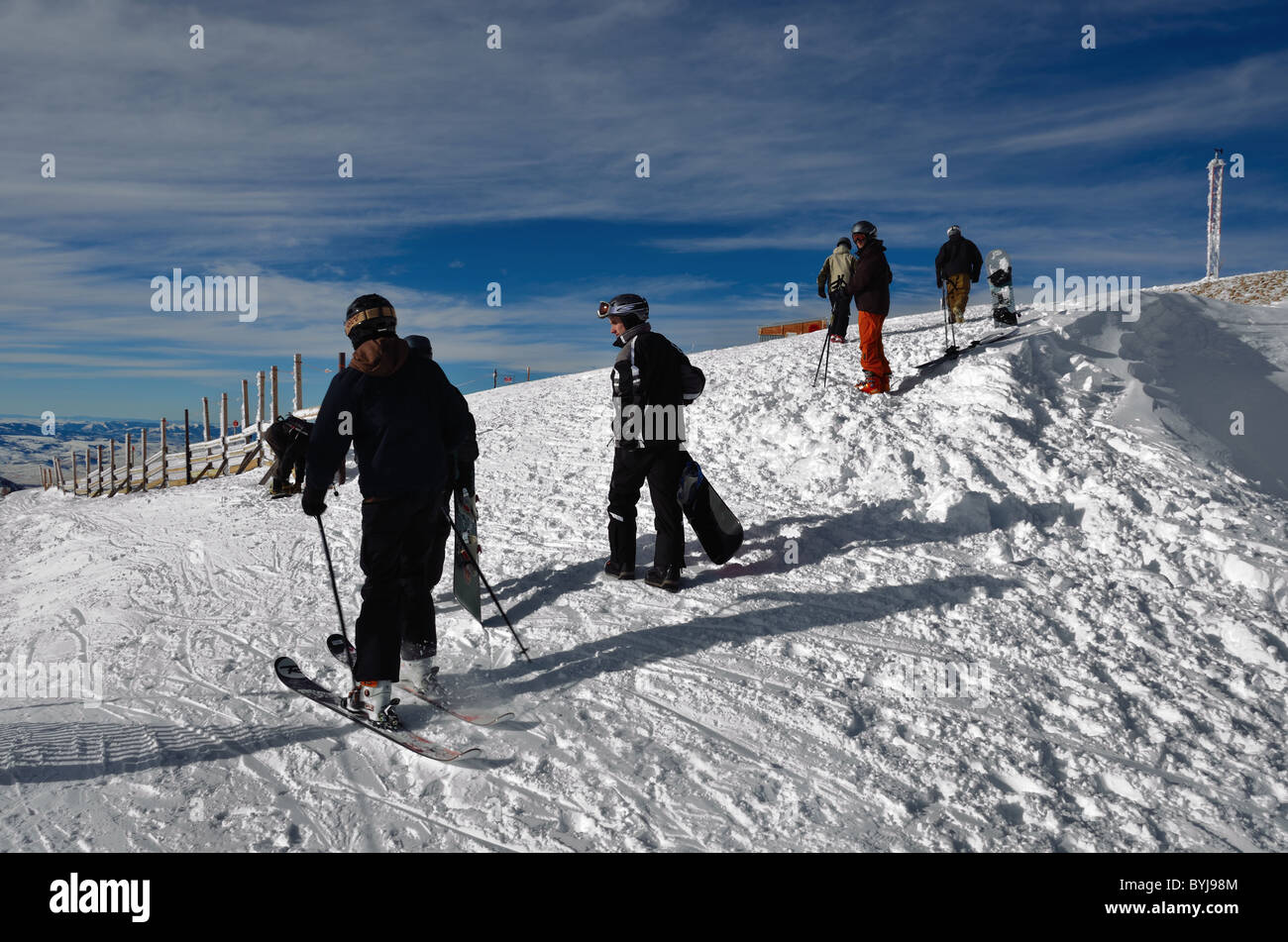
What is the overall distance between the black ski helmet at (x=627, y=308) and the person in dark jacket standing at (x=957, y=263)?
958 cm

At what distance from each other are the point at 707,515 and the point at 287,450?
3.07 meters

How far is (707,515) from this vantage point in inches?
230

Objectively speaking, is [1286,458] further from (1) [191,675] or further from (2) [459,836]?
(1) [191,675]

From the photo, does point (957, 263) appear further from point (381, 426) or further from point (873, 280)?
point (381, 426)

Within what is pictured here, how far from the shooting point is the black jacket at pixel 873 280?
10086 mm

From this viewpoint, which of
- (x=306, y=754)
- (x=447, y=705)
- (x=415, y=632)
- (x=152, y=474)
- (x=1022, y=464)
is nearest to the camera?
(x=306, y=754)

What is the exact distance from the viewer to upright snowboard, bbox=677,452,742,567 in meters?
5.76

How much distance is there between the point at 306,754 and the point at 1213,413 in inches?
443

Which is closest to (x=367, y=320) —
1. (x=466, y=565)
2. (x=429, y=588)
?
(x=429, y=588)

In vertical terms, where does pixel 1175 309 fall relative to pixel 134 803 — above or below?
above

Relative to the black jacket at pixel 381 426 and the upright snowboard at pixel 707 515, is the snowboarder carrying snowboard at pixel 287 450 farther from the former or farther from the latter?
the upright snowboard at pixel 707 515

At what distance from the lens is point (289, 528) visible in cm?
834

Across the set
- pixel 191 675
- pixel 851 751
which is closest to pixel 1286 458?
pixel 851 751
